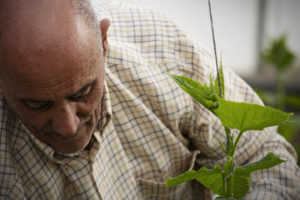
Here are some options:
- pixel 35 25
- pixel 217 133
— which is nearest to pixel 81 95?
pixel 35 25

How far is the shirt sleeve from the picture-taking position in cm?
89

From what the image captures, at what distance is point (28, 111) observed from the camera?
689 mm

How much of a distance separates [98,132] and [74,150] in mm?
119

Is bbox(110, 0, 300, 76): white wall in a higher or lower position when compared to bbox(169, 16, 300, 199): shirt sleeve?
lower

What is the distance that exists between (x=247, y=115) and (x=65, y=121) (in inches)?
12.4

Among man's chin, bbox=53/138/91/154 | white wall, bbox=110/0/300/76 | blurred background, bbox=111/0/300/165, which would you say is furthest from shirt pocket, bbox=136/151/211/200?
white wall, bbox=110/0/300/76

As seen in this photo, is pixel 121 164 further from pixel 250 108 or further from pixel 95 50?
pixel 250 108

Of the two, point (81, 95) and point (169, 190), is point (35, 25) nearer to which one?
point (81, 95)

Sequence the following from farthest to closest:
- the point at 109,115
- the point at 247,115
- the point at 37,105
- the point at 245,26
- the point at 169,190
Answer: the point at 245,26 < the point at 169,190 < the point at 109,115 < the point at 37,105 < the point at 247,115

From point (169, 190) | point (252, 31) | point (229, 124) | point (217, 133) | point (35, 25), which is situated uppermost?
point (35, 25)

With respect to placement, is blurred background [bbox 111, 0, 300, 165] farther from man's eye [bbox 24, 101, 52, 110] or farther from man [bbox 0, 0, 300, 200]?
man's eye [bbox 24, 101, 52, 110]

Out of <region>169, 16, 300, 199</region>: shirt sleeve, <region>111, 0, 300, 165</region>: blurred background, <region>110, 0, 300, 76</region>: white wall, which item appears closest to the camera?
<region>169, 16, 300, 199</region>: shirt sleeve

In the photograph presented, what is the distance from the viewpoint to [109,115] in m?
0.87

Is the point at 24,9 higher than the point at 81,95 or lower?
higher
